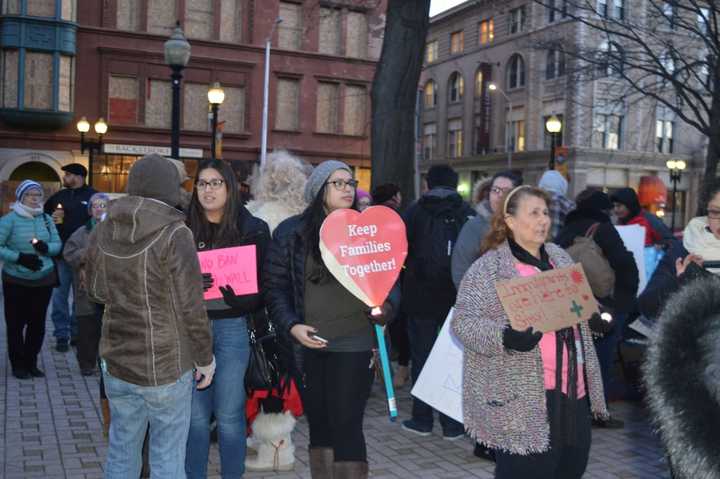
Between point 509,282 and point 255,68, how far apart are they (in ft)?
105

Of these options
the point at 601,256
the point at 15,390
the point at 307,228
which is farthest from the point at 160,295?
the point at 15,390

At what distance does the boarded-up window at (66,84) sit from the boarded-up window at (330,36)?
414 inches

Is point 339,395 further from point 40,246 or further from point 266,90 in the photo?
point 266,90

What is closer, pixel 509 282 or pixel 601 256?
pixel 509 282

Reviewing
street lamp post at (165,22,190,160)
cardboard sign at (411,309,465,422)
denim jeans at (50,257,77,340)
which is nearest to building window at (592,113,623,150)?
street lamp post at (165,22,190,160)

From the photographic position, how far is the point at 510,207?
409cm

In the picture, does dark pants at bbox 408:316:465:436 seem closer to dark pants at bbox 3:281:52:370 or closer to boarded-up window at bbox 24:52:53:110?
dark pants at bbox 3:281:52:370

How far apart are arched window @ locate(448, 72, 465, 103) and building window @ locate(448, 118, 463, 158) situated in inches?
65.0

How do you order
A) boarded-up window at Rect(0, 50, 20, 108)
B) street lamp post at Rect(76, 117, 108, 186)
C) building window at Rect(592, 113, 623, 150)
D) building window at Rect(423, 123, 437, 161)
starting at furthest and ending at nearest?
building window at Rect(423, 123, 437, 161), building window at Rect(592, 113, 623, 150), boarded-up window at Rect(0, 50, 20, 108), street lamp post at Rect(76, 117, 108, 186)

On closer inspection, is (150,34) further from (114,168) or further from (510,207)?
(510,207)

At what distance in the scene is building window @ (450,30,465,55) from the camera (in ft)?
193

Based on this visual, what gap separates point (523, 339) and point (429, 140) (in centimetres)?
6039

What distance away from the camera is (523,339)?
3.66 m

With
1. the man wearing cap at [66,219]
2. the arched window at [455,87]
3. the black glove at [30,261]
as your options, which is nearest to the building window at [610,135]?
the arched window at [455,87]
